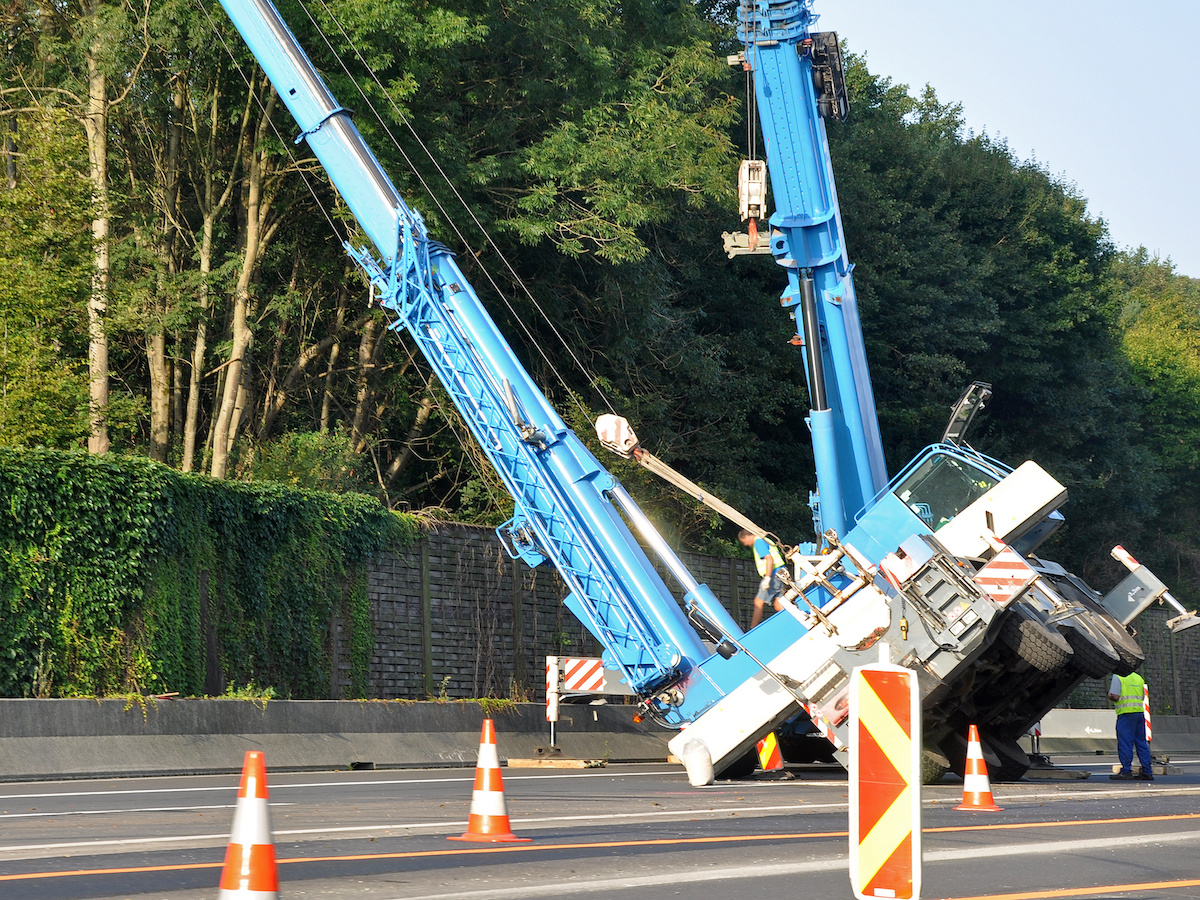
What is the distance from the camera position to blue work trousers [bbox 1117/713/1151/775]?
18.1m

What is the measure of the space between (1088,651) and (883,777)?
10.3 meters

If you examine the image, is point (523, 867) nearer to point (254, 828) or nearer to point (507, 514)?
point (254, 828)

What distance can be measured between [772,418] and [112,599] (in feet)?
69.8

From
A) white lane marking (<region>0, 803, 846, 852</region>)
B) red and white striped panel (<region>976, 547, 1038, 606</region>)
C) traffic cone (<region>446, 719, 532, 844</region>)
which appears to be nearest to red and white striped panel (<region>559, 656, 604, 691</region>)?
red and white striped panel (<region>976, 547, 1038, 606</region>)

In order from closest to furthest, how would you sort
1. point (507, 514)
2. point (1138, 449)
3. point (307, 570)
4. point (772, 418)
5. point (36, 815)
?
point (36, 815) < point (307, 570) < point (507, 514) < point (772, 418) < point (1138, 449)

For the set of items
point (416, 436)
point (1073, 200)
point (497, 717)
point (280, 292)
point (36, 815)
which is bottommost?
point (36, 815)

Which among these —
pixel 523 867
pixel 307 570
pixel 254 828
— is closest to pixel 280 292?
pixel 307 570

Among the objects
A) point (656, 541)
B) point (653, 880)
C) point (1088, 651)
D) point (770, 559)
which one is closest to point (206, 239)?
point (656, 541)

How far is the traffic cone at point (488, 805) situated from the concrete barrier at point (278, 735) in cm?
692

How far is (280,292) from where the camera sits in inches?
1079

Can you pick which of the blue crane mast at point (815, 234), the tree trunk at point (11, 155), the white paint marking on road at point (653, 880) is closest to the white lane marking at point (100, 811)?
the white paint marking on road at point (653, 880)

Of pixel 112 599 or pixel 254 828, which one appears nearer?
pixel 254 828

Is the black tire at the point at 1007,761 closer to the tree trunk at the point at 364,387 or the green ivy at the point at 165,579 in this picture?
the green ivy at the point at 165,579

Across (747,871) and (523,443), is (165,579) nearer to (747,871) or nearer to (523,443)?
(523,443)
